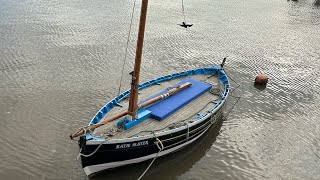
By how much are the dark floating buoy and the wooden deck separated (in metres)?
6.51

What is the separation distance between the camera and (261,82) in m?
32.1

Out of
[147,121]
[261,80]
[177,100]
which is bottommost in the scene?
[261,80]

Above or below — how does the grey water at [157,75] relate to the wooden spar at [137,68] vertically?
below

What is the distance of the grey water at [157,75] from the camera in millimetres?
21016

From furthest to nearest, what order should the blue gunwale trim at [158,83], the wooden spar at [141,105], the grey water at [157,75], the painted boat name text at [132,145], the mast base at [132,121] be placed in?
the grey water at [157,75] < the blue gunwale trim at [158,83] < the mast base at [132,121] < the painted boat name text at [132,145] < the wooden spar at [141,105]

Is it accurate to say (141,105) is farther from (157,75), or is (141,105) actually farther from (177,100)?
(157,75)

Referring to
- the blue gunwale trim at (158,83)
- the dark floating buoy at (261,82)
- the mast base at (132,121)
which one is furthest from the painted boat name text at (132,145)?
the dark floating buoy at (261,82)

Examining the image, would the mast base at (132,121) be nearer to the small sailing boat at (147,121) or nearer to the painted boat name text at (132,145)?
the small sailing boat at (147,121)

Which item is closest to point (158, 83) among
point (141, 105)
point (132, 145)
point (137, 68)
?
point (141, 105)

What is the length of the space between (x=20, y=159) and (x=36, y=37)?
2328cm

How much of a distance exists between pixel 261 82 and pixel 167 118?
15086mm

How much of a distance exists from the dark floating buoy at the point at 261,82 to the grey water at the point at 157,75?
0.72 metres

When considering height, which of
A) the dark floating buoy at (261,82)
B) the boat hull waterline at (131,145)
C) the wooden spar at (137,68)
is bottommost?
the dark floating buoy at (261,82)

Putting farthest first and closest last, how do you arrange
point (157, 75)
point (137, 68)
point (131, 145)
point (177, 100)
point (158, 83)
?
1. point (157, 75)
2. point (158, 83)
3. point (177, 100)
4. point (137, 68)
5. point (131, 145)
